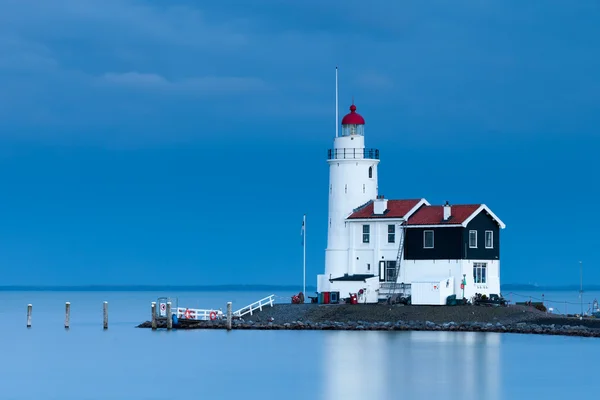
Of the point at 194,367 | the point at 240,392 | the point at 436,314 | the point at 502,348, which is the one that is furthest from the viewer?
the point at 436,314

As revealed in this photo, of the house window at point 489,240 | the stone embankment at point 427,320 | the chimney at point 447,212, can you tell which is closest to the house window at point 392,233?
the chimney at point 447,212

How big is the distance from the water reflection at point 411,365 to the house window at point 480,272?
5.10m

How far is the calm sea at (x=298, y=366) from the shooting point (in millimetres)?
44594

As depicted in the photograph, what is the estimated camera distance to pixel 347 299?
67.0 metres

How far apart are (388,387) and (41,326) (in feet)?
134

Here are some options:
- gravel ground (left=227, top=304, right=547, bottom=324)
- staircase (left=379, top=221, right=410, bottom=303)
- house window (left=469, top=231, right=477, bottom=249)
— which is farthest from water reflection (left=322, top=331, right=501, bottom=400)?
house window (left=469, top=231, right=477, bottom=249)

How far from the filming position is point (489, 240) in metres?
66.9

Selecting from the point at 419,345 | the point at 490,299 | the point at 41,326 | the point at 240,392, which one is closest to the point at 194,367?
the point at 240,392

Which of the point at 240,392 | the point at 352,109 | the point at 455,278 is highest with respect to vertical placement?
the point at 352,109

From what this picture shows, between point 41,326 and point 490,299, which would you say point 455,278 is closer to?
point 490,299

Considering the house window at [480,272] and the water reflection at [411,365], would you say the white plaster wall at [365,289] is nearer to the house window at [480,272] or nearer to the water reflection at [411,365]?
the water reflection at [411,365]

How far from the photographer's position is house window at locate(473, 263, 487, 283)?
66.4 metres

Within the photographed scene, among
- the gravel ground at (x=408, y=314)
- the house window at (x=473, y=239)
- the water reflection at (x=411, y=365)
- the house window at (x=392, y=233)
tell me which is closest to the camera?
the water reflection at (x=411, y=365)

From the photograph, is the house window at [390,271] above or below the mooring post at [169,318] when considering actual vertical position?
above
